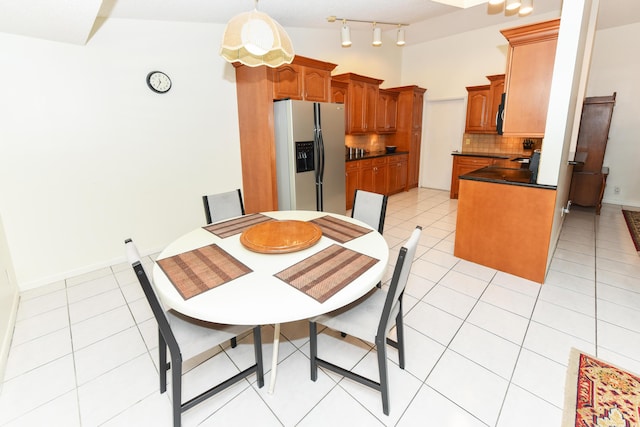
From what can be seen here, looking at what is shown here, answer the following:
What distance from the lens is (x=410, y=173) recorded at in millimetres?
6754

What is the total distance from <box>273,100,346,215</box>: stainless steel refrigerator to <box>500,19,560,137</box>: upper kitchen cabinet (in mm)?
2021

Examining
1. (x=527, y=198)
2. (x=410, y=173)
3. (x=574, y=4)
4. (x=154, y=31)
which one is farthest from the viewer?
(x=410, y=173)

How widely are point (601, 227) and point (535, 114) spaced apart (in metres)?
2.69

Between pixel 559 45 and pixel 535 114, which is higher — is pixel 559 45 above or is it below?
above

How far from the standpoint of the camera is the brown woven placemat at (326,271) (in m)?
1.35

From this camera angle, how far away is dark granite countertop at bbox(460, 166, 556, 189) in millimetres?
2804

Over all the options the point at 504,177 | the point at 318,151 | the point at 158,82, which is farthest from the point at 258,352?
the point at 158,82

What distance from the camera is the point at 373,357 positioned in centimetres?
194

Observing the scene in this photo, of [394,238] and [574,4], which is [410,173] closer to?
[394,238]

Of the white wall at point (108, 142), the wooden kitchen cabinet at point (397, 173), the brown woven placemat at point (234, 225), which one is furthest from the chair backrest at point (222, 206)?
the wooden kitchen cabinet at point (397, 173)

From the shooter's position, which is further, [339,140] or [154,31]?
[339,140]

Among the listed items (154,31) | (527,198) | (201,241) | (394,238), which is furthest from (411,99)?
(201,241)

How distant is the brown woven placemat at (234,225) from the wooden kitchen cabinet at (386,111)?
4.25 m

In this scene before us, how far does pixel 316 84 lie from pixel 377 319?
3.41m
